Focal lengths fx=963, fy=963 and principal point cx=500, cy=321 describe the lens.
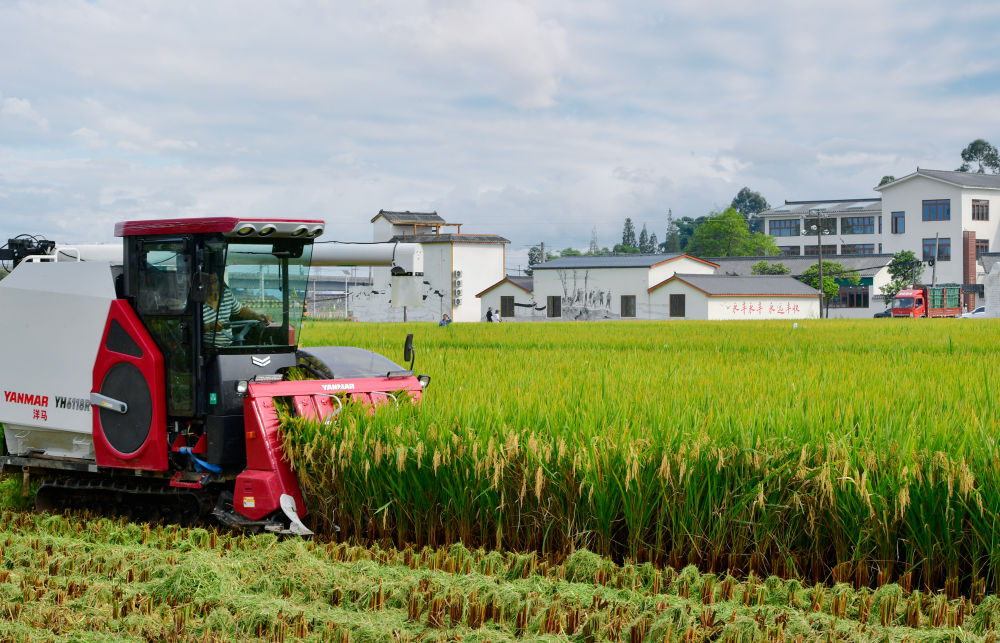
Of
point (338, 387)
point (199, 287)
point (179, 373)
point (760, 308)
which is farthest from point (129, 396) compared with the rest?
point (760, 308)

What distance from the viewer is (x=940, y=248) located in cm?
7988

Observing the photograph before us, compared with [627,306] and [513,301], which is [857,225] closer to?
[627,306]

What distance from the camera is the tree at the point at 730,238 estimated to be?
324ft

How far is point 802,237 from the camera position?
102375mm

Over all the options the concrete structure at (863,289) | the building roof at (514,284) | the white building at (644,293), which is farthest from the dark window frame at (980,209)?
the building roof at (514,284)

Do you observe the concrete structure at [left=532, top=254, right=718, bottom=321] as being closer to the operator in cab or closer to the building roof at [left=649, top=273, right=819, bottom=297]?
the building roof at [left=649, top=273, right=819, bottom=297]

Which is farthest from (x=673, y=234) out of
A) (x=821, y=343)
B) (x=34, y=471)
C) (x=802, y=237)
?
(x=34, y=471)

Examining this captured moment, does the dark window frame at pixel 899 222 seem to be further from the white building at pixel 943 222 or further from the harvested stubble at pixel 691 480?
the harvested stubble at pixel 691 480

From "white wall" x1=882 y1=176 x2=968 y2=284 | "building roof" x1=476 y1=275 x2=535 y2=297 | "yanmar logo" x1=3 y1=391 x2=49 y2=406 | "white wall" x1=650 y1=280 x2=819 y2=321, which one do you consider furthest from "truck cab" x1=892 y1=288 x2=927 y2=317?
"yanmar logo" x1=3 y1=391 x2=49 y2=406

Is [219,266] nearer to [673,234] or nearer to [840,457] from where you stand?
[840,457]

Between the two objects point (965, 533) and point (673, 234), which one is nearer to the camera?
point (965, 533)

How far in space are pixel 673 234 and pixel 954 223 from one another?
8515cm

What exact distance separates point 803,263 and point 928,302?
14265mm

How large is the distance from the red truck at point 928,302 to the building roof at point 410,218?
32.6m
